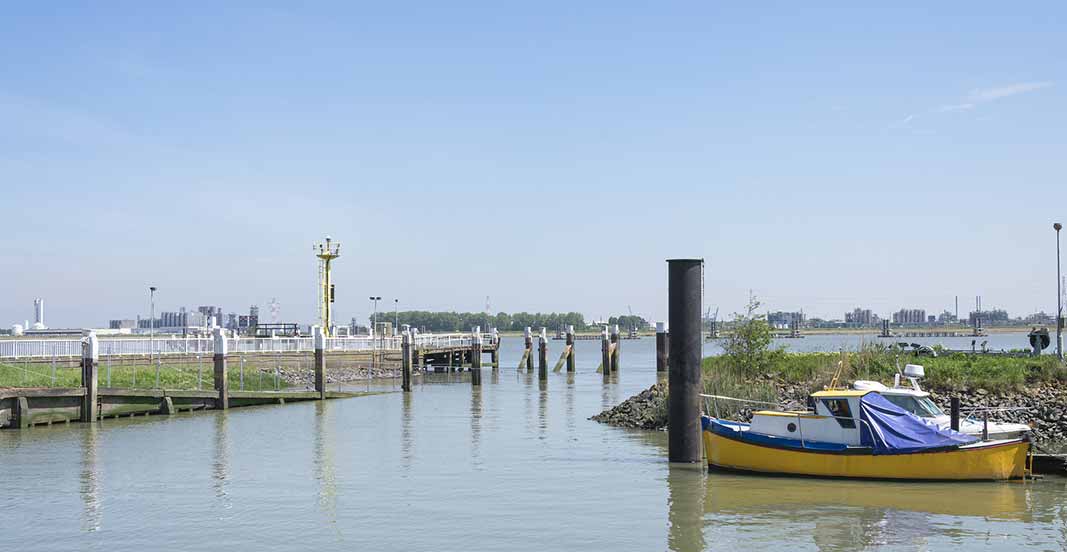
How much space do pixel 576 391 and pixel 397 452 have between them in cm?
3074

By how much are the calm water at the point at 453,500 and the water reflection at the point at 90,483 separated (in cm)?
6

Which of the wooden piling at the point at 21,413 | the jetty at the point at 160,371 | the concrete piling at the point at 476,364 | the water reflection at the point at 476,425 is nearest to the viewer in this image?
the water reflection at the point at 476,425

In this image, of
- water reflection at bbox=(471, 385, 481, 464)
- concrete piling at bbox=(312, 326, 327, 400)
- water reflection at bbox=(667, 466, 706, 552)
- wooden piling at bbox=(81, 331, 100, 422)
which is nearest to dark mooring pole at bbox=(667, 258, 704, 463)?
water reflection at bbox=(667, 466, 706, 552)

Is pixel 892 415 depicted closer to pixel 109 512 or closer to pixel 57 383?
pixel 109 512

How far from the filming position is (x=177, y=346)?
185 feet

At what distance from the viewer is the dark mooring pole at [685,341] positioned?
25031mm

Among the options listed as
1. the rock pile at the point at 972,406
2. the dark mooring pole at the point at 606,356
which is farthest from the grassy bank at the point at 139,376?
the dark mooring pole at the point at 606,356

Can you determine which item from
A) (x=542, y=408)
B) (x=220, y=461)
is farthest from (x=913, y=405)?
(x=542, y=408)

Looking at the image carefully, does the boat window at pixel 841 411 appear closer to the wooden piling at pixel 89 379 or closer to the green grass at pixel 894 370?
the green grass at pixel 894 370

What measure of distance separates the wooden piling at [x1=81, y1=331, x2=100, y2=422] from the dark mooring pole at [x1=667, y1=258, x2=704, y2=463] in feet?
77.5

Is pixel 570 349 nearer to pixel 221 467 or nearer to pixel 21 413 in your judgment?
pixel 21 413

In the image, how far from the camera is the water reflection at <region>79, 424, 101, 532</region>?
830 inches

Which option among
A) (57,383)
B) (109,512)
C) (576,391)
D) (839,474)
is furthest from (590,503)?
(576,391)

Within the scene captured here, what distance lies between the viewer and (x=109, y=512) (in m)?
21.9
